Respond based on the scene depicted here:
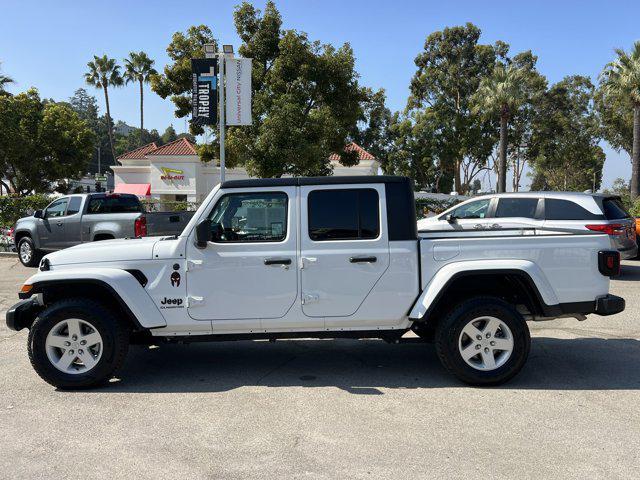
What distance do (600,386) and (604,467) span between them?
178 cm

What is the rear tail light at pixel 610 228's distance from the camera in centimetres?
1012

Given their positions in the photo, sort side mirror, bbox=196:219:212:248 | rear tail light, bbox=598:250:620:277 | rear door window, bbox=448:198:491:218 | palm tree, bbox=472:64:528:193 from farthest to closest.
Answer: palm tree, bbox=472:64:528:193
rear door window, bbox=448:198:491:218
rear tail light, bbox=598:250:620:277
side mirror, bbox=196:219:212:248

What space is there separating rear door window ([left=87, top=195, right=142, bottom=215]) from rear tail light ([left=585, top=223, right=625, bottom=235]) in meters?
10.0

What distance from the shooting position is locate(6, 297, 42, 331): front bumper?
5086 millimetres

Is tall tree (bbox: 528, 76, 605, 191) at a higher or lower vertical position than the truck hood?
higher

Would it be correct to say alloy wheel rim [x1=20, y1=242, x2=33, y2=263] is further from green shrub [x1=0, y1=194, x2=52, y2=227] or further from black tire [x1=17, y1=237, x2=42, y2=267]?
green shrub [x1=0, y1=194, x2=52, y2=227]

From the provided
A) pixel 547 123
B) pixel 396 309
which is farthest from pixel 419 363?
pixel 547 123

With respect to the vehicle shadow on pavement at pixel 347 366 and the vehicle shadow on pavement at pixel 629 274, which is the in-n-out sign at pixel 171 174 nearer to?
the vehicle shadow on pavement at pixel 629 274

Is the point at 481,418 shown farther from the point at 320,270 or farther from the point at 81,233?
the point at 81,233

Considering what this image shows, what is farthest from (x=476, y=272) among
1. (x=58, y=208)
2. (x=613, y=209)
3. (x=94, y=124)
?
(x=94, y=124)

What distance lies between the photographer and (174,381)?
5344 mm

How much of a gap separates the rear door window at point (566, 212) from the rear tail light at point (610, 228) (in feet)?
0.54

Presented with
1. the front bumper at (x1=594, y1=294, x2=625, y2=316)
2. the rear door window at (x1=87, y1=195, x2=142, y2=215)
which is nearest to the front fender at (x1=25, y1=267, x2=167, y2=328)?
the front bumper at (x1=594, y1=294, x2=625, y2=316)

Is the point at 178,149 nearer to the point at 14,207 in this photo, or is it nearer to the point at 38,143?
the point at 38,143
